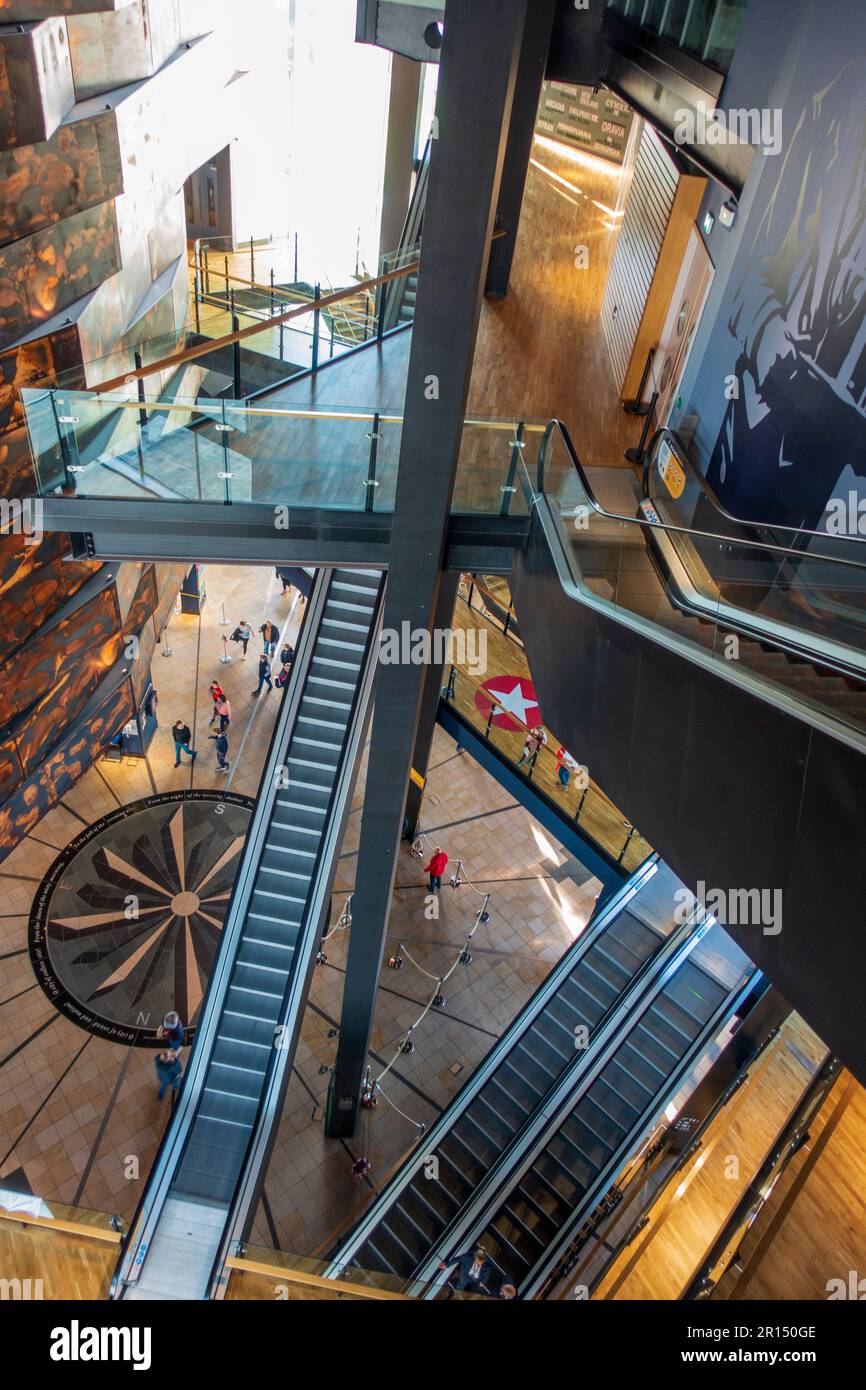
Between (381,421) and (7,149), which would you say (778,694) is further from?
(7,149)

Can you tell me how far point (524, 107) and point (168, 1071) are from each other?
11462 millimetres

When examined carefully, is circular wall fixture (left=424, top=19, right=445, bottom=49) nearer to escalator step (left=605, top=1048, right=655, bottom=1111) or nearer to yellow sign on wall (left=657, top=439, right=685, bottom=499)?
yellow sign on wall (left=657, top=439, right=685, bottom=499)

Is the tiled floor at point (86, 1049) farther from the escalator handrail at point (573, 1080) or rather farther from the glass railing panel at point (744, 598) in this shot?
the glass railing panel at point (744, 598)

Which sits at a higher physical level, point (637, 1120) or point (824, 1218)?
point (824, 1218)

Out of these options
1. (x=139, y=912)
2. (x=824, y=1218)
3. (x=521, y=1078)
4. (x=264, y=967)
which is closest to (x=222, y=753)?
(x=139, y=912)

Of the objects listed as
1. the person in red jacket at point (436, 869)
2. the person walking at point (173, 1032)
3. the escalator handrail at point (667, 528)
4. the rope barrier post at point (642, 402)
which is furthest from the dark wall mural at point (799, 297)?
the person walking at point (173, 1032)

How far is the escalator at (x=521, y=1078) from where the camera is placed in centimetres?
891

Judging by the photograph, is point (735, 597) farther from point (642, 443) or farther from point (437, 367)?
point (642, 443)

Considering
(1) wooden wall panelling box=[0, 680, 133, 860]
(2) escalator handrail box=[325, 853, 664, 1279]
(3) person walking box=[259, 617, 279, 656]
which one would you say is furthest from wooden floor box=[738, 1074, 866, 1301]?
(3) person walking box=[259, 617, 279, 656]

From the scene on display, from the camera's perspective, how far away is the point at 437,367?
5.66 meters

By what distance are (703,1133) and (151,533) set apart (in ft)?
25.6

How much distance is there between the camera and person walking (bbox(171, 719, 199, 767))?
1378 centimetres
